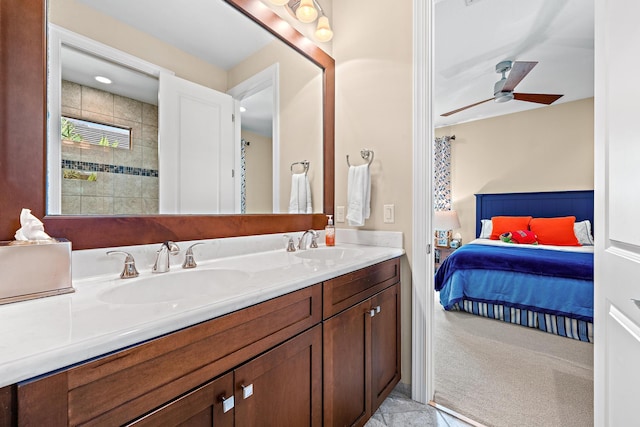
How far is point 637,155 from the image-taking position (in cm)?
69

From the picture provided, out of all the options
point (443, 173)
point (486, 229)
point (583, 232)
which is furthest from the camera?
point (443, 173)

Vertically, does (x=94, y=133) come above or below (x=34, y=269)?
above

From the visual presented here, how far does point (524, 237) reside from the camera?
11.8ft

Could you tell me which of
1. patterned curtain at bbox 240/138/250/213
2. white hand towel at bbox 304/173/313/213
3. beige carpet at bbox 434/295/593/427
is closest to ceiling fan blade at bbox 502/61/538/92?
white hand towel at bbox 304/173/313/213

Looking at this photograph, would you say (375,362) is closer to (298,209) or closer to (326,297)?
(326,297)

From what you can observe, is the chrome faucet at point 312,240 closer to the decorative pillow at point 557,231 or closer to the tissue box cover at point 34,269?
the tissue box cover at point 34,269

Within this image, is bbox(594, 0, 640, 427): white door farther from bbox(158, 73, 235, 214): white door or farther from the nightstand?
the nightstand

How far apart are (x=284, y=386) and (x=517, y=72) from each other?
3397mm

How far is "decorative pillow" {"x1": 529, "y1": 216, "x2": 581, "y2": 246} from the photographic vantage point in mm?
3500

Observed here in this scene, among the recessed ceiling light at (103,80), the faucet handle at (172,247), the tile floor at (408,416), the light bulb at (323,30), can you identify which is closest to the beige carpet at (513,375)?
the tile floor at (408,416)

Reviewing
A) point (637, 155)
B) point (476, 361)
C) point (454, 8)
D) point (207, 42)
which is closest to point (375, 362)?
point (476, 361)

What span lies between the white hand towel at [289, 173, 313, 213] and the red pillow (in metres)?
3.07

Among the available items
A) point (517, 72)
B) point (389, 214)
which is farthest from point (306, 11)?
point (517, 72)

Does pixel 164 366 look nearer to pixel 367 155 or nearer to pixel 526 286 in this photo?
pixel 367 155
